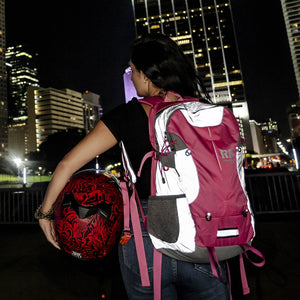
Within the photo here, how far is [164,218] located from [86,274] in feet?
10.5

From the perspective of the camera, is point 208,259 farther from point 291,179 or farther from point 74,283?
point 291,179

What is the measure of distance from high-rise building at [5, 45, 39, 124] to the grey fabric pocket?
167 metres

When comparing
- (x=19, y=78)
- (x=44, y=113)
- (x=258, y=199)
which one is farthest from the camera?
(x=19, y=78)

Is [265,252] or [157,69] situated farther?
[265,252]

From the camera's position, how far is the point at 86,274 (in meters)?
3.50

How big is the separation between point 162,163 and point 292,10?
522ft

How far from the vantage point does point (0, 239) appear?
567cm

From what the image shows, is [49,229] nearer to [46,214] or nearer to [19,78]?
[46,214]

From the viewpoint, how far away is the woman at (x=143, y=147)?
1030 mm

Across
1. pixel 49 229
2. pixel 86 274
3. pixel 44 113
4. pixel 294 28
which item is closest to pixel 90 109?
pixel 44 113

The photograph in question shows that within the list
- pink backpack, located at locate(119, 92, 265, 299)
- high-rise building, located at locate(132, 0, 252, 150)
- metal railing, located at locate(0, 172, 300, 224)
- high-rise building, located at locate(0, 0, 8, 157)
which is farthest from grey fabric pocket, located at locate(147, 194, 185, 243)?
high-rise building, located at locate(0, 0, 8, 157)

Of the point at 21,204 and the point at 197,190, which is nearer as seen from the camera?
the point at 197,190

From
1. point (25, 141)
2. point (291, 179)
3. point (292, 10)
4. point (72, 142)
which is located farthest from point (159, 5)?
point (291, 179)

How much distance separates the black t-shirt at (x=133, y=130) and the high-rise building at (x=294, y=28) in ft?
462
